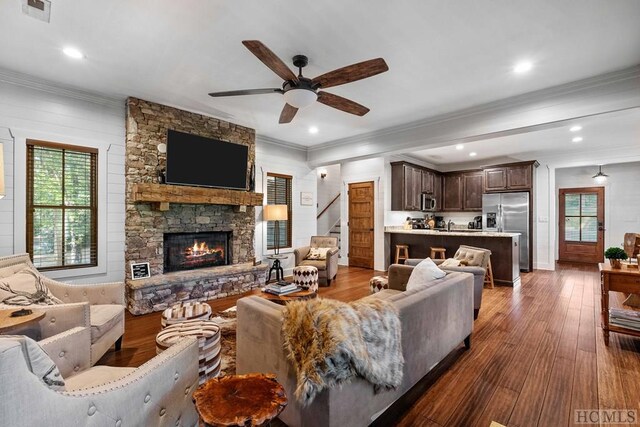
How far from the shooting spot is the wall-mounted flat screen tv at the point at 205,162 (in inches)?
170

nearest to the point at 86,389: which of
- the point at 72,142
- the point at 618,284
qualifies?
the point at 72,142

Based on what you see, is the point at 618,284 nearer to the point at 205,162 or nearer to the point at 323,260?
the point at 323,260

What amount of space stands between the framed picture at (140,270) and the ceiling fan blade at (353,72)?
3364 mm

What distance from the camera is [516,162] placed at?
22.8ft

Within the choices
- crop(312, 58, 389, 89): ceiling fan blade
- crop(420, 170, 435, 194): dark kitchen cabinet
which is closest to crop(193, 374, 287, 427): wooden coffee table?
crop(312, 58, 389, 89): ceiling fan blade

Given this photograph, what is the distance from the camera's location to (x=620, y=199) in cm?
732

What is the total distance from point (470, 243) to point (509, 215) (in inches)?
74.9

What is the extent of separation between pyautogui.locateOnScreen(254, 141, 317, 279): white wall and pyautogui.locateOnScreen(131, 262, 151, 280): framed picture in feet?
6.59

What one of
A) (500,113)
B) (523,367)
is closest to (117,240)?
(523,367)

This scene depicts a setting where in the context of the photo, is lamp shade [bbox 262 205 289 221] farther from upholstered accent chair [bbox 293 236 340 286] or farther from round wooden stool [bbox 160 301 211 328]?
round wooden stool [bbox 160 301 211 328]

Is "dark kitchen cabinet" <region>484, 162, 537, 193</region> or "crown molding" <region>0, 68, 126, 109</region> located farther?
"dark kitchen cabinet" <region>484, 162, 537, 193</region>

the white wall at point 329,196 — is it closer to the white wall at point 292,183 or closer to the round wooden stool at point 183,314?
the white wall at point 292,183

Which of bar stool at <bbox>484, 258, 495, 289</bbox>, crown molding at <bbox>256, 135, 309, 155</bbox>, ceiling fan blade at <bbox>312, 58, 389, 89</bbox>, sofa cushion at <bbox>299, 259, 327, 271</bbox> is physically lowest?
bar stool at <bbox>484, 258, 495, 289</bbox>

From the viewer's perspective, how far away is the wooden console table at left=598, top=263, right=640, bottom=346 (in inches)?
107
